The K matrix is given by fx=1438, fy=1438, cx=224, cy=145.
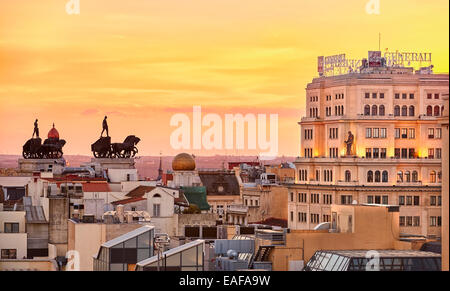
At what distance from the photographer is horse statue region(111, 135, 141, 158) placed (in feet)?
544

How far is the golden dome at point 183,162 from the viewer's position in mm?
179875

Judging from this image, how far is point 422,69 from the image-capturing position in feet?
467

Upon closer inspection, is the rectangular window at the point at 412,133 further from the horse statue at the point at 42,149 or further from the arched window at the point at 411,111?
the horse statue at the point at 42,149

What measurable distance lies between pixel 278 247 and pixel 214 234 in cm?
2644

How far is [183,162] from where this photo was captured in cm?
18062

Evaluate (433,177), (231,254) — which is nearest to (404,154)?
(433,177)

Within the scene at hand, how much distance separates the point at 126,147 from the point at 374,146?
37.1 m

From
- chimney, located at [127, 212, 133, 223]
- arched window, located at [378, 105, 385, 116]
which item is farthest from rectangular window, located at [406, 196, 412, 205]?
chimney, located at [127, 212, 133, 223]

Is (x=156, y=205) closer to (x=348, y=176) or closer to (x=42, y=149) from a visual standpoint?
(x=348, y=176)

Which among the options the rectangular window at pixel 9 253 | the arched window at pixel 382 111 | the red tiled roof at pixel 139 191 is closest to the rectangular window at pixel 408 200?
the arched window at pixel 382 111

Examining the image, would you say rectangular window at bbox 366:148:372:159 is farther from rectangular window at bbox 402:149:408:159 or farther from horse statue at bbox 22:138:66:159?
horse statue at bbox 22:138:66:159
